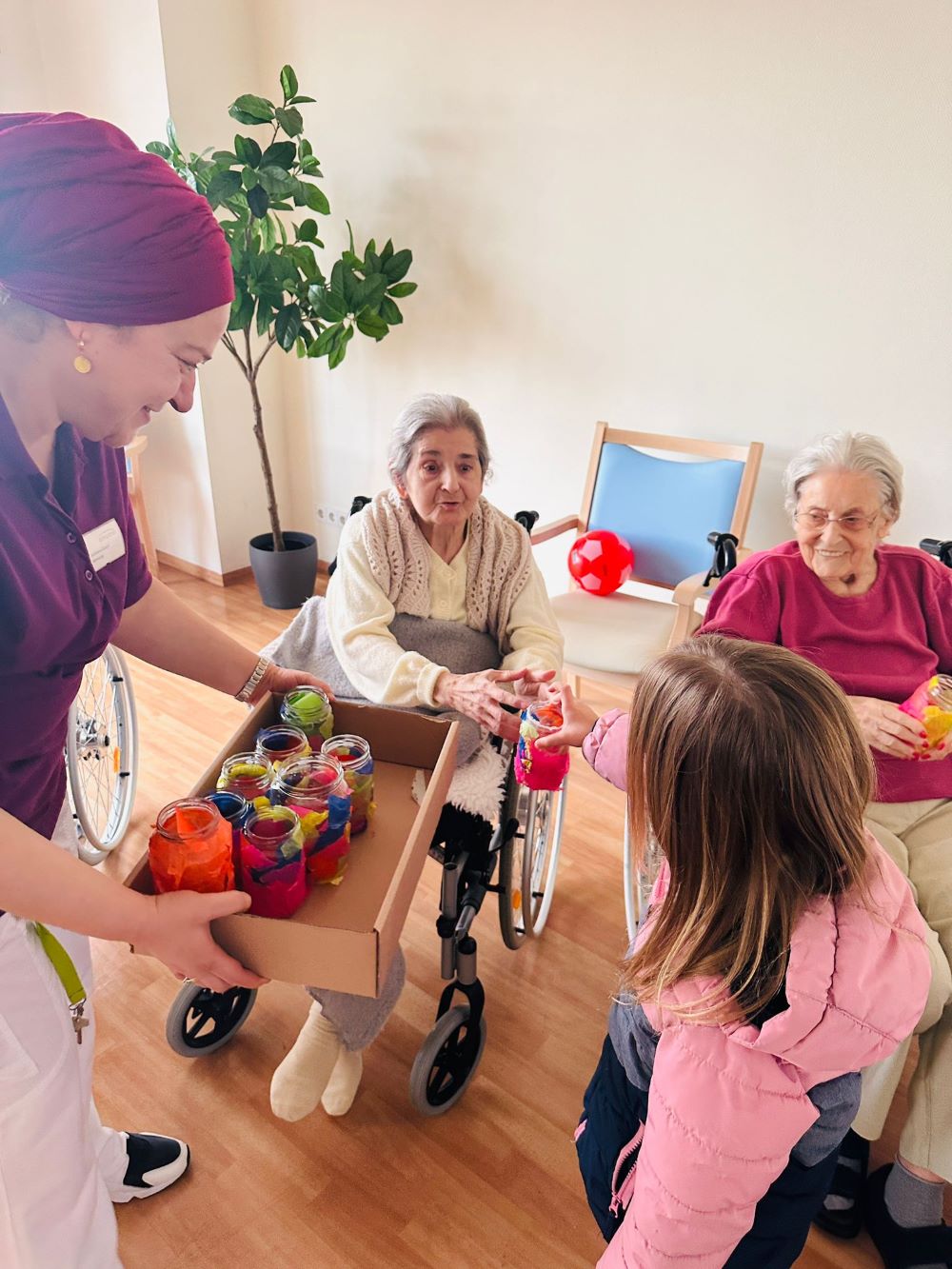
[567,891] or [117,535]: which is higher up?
[117,535]

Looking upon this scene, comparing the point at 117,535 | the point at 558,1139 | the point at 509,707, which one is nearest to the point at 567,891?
the point at 558,1139

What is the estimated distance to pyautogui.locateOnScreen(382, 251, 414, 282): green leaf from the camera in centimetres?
336

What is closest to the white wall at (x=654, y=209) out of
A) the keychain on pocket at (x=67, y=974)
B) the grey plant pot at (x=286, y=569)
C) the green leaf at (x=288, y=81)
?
the green leaf at (x=288, y=81)

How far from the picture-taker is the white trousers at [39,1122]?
3.30 feet

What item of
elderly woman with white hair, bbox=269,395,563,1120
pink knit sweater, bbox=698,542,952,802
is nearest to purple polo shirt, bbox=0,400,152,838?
elderly woman with white hair, bbox=269,395,563,1120

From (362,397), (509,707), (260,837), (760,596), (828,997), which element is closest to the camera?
(828,997)

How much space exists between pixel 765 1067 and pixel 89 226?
3.75 feet

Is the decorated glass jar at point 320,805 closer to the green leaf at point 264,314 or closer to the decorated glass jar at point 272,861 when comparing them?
the decorated glass jar at point 272,861

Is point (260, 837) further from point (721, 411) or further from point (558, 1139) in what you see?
point (721, 411)

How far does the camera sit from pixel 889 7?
2346mm

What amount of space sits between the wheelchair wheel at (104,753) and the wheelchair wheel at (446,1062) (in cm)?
109

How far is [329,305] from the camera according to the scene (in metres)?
3.38

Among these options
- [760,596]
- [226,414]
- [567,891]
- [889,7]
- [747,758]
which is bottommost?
[567,891]

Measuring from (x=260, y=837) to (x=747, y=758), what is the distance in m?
0.58
